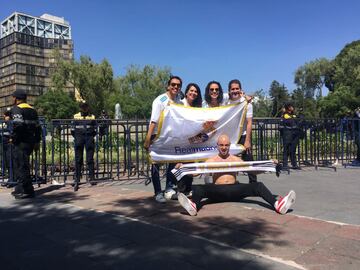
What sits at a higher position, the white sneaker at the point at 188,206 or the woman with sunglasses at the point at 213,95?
the woman with sunglasses at the point at 213,95

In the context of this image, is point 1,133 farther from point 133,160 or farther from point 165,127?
point 165,127

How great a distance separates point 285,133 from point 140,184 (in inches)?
156

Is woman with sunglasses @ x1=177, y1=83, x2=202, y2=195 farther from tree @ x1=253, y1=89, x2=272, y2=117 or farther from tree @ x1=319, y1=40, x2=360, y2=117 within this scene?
tree @ x1=253, y1=89, x2=272, y2=117

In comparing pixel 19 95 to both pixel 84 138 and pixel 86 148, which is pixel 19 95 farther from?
pixel 86 148

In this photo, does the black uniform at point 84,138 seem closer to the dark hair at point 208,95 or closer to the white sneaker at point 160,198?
the white sneaker at point 160,198

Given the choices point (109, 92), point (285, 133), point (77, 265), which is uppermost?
point (109, 92)

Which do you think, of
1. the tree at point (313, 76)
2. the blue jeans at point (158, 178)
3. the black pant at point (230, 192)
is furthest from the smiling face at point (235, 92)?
the tree at point (313, 76)

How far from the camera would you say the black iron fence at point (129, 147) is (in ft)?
27.6

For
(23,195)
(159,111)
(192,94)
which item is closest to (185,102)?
(192,94)

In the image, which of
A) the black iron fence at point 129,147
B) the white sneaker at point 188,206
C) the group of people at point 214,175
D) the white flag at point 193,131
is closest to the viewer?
the white sneaker at point 188,206

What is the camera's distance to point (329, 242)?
13.1ft

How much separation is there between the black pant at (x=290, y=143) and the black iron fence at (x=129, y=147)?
0.29 meters

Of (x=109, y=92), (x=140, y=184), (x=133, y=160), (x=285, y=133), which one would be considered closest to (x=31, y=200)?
(x=140, y=184)

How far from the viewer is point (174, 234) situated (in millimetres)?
4340
